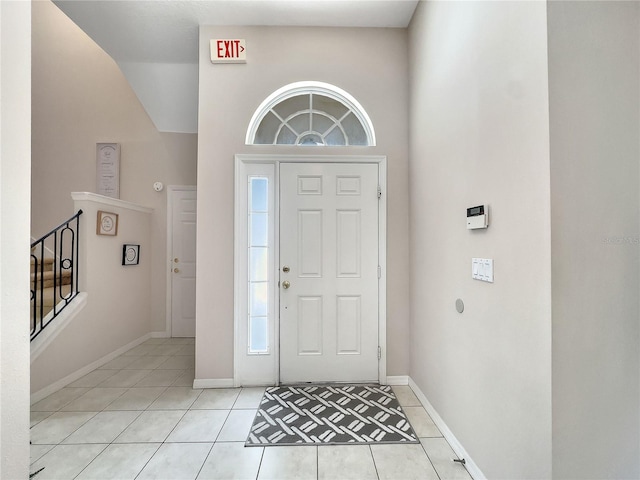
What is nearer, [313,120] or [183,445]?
[183,445]

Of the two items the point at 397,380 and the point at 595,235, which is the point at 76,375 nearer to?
the point at 397,380

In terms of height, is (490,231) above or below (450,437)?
above

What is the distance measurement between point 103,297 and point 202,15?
2937 mm

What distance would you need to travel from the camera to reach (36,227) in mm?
3971

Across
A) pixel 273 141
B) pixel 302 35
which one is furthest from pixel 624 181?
Answer: pixel 302 35

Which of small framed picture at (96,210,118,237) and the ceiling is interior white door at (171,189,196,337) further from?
the ceiling

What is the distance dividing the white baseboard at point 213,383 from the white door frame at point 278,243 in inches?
2.5

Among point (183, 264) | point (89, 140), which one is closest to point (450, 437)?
point (183, 264)

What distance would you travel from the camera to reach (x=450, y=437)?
180 centimetres

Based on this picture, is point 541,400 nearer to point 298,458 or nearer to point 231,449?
point 298,458

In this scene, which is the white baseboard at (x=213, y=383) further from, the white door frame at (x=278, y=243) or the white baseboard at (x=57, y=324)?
the white baseboard at (x=57, y=324)

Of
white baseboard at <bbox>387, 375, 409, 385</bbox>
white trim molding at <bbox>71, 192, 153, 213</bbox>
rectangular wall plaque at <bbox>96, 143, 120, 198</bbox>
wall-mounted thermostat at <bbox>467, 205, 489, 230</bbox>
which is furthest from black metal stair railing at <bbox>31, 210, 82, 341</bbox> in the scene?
wall-mounted thermostat at <bbox>467, 205, 489, 230</bbox>

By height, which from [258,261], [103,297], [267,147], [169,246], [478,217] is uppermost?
[267,147]

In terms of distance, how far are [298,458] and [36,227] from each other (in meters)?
4.61
